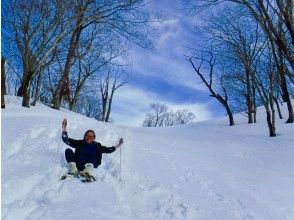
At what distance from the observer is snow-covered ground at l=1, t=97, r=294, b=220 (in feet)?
23.1

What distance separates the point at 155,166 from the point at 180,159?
1.99 m

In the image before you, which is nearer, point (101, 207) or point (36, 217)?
point (36, 217)

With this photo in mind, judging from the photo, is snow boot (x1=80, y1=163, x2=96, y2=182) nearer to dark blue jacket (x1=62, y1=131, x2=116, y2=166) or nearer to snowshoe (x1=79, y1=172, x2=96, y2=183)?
snowshoe (x1=79, y1=172, x2=96, y2=183)

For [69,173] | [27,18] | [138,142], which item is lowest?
[69,173]

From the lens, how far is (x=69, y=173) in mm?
9047

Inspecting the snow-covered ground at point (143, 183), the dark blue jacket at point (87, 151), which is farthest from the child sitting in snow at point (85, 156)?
the snow-covered ground at point (143, 183)

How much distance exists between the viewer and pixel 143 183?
369 inches

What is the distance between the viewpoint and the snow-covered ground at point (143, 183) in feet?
23.1

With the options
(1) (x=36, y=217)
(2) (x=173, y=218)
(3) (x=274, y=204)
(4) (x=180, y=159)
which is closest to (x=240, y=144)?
(4) (x=180, y=159)

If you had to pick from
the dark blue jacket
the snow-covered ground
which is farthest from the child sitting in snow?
the snow-covered ground

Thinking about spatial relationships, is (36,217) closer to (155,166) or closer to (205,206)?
(205,206)

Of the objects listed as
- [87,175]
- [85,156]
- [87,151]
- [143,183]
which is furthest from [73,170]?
[143,183]

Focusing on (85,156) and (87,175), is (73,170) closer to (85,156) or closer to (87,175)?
(87,175)

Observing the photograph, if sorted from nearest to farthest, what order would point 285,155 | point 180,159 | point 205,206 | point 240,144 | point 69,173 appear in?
point 205,206
point 69,173
point 180,159
point 285,155
point 240,144
